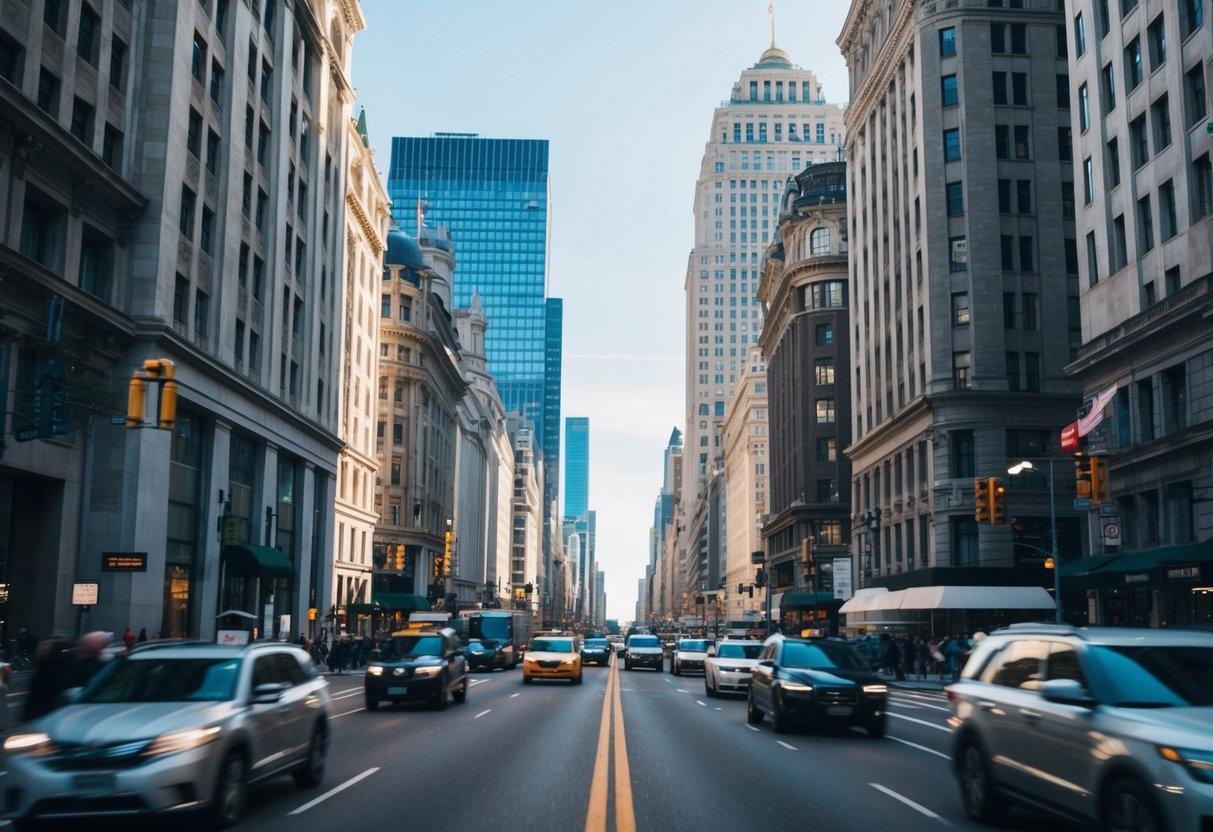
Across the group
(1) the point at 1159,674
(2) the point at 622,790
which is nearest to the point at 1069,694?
(1) the point at 1159,674

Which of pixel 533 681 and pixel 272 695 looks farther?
pixel 533 681

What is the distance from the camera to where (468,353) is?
175 meters

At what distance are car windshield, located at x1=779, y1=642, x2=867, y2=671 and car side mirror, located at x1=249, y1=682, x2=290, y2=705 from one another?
11.2 metres

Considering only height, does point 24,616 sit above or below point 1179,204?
below

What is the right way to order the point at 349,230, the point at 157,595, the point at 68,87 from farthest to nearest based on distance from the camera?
1. the point at 349,230
2. the point at 157,595
3. the point at 68,87

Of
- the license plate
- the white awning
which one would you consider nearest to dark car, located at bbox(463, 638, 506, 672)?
the white awning

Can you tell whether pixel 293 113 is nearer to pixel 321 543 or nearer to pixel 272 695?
pixel 321 543

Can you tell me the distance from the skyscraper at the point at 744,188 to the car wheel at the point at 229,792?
594 feet

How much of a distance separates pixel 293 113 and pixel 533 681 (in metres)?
32.0

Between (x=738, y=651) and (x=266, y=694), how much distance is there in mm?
22579

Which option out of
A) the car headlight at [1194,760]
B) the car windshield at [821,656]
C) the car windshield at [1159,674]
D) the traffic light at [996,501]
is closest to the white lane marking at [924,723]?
the car windshield at [821,656]

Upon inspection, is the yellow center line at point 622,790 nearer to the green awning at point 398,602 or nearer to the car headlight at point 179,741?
the car headlight at point 179,741

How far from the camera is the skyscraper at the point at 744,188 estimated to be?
186 metres

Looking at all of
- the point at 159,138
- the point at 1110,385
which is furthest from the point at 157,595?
the point at 1110,385
